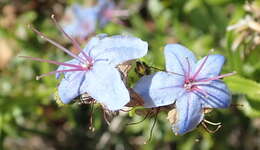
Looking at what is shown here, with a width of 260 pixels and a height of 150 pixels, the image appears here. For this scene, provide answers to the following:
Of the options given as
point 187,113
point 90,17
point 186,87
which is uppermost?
point 90,17

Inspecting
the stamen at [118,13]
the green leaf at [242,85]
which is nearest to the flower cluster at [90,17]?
the stamen at [118,13]

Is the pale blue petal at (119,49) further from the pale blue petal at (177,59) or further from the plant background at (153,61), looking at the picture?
the plant background at (153,61)

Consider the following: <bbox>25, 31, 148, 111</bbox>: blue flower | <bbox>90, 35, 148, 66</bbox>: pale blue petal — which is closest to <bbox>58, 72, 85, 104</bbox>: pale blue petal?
<bbox>25, 31, 148, 111</bbox>: blue flower

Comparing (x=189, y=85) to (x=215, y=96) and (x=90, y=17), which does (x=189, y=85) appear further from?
(x=90, y=17)

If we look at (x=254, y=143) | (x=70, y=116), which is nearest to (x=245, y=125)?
(x=254, y=143)

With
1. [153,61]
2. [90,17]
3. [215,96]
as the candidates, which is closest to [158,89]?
[215,96]

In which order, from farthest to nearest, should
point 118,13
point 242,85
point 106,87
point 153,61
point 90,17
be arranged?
1. point 118,13
2. point 90,17
3. point 153,61
4. point 242,85
5. point 106,87
